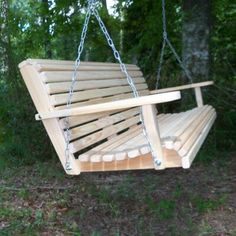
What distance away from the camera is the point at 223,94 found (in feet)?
20.7

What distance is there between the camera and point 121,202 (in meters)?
4.66

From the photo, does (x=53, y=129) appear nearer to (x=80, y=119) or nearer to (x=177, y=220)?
(x=80, y=119)

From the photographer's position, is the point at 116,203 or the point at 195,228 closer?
the point at 195,228

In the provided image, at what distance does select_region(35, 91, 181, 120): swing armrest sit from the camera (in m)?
2.92

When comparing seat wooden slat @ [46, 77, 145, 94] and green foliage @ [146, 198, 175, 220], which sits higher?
seat wooden slat @ [46, 77, 145, 94]

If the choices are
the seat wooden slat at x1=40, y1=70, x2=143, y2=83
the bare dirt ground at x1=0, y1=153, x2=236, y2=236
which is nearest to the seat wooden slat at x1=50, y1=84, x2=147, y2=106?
the seat wooden slat at x1=40, y1=70, x2=143, y2=83

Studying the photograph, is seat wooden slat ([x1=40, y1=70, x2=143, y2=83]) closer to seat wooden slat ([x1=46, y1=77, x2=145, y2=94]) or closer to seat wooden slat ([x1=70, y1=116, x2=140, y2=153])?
seat wooden slat ([x1=46, y1=77, x2=145, y2=94])

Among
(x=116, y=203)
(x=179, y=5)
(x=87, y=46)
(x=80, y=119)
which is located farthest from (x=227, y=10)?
(x=80, y=119)

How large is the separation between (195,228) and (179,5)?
3.84 meters

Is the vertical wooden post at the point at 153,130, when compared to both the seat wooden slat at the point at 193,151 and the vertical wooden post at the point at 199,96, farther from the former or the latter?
the vertical wooden post at the point at 199,96

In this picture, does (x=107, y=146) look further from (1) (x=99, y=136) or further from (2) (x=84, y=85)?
(2) (x=84, y=85)

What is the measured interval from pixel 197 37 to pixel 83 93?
274 centimetres

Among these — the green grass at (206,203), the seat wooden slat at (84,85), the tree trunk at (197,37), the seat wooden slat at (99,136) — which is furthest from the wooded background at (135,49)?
the seat wooden slat at (99,136)

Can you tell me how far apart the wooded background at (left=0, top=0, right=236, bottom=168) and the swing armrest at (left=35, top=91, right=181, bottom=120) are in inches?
117
